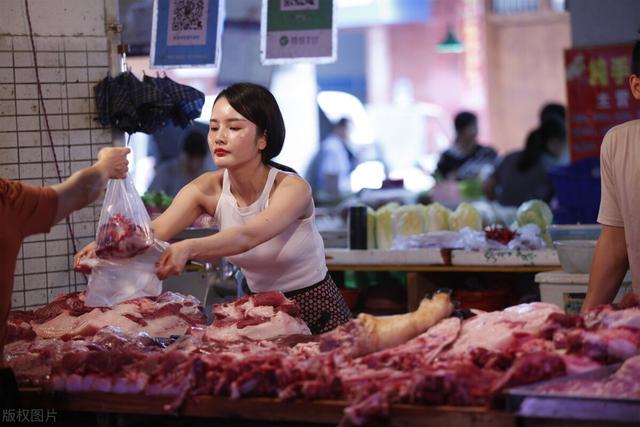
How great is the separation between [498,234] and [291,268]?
2.83 m

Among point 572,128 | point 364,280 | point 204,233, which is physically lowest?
point 364,280

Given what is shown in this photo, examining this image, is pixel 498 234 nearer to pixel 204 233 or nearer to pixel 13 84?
pixel 204 233

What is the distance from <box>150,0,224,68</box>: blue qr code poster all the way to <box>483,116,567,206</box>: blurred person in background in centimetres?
557

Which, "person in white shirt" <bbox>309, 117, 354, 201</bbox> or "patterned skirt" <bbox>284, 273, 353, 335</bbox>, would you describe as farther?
"person in white shirt" <bbox>309, 117, 354, 201</bbox>

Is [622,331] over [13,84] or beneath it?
beneath

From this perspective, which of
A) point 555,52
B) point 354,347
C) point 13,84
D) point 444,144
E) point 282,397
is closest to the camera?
point 282,397

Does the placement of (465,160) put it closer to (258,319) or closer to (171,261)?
(258,319)

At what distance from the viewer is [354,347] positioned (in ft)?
13.3

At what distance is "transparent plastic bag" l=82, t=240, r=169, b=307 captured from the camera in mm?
4836

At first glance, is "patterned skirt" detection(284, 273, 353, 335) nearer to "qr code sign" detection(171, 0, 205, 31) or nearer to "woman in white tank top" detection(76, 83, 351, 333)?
"woman in white tank top" detection(76, 83, 351, 333)

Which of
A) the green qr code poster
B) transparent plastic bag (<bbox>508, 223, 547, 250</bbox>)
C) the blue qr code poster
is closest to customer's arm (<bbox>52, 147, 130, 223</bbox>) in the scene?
the blue qr code poster

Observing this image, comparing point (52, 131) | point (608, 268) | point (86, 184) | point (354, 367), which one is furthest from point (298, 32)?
point (354, 367)

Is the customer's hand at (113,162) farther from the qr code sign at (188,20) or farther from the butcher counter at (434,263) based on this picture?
the butcher counter at (434,263)

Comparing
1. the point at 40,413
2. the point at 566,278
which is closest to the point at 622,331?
the point at 40,413
